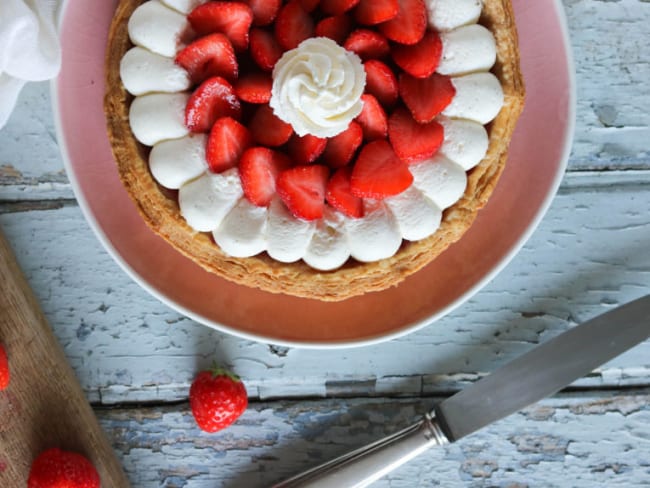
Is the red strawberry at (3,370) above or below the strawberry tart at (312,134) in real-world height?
below

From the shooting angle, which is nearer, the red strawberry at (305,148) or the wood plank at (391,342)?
the red strawberry at (305,148)

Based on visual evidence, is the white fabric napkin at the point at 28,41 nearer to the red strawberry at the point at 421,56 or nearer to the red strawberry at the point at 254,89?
the red strawberry at the point at 254,89

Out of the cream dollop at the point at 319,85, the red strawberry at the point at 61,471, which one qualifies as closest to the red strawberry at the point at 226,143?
the cream dollop at the point at 319,85

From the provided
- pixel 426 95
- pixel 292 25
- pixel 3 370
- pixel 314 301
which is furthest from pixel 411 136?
pixel 3 370

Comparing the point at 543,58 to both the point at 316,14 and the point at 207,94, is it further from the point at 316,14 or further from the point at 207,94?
the point at 207,94

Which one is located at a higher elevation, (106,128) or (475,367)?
(106,128)

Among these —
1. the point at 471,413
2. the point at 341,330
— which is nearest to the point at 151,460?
the point at 341,330
